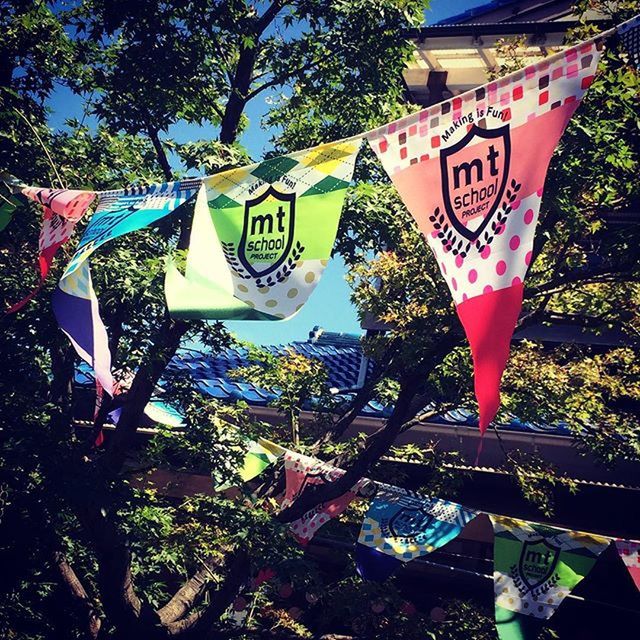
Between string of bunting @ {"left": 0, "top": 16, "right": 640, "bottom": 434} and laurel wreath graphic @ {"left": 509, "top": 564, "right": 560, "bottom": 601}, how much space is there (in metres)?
4.35

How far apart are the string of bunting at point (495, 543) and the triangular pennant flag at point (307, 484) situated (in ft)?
0.04

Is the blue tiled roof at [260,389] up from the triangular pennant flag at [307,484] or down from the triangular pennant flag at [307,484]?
up

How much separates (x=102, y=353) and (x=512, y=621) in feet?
16.2

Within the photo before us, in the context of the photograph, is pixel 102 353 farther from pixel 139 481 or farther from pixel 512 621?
pixel 139 481

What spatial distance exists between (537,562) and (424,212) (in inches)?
179

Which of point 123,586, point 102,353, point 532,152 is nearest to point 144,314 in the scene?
point 102,353

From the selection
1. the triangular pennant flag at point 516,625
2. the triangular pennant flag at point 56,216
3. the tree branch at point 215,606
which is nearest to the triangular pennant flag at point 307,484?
the tree branch at point 215,606

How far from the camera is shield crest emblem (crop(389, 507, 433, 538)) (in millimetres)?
6168

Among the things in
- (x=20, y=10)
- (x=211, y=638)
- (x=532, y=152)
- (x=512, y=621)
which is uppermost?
(x=20, y=10)

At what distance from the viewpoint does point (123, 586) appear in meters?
5.74

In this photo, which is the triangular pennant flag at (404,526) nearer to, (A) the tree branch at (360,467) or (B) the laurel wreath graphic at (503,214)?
(A) the tree branch at (360,467)

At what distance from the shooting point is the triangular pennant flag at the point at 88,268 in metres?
4.00

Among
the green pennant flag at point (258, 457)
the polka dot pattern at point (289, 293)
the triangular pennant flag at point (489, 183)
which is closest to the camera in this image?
the triangular pennant flag at point (489, 183)

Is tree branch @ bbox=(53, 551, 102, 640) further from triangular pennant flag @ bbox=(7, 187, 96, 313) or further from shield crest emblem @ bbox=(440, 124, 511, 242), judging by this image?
shield crest emblem @ bbox=(440, 124, 511, 242)
